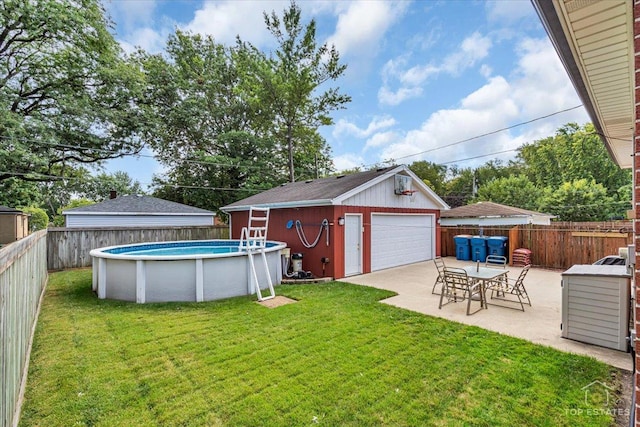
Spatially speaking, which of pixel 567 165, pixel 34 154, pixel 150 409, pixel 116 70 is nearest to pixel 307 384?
pixel 150 409

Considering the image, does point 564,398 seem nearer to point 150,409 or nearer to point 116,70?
point 150,409

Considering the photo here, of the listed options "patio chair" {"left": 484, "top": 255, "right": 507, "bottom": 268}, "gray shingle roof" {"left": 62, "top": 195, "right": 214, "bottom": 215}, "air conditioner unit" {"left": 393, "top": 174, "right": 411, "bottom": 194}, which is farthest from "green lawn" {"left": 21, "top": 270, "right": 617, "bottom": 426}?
"gray shingle roof" {"left": 62, "top": 195, "right": 214, "bottom": 215}

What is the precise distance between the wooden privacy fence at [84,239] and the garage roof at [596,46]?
569 inches

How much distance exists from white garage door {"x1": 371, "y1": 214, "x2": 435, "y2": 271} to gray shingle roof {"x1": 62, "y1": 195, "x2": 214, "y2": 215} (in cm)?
1108

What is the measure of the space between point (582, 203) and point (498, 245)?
16.9 meters

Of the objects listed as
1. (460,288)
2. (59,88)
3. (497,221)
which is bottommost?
(460,288)

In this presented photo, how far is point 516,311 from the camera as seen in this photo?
568 cm


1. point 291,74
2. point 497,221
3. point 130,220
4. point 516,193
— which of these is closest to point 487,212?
point 497,221

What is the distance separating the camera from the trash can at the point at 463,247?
1198 centimetres

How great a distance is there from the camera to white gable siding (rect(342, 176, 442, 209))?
9461mm

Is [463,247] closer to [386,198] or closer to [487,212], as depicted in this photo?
[487,212]

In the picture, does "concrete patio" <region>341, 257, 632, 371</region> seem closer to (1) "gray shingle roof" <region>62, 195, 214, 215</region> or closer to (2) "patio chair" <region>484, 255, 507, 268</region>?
(2) "patio chair" <region>484, 255, 507, 268</region>

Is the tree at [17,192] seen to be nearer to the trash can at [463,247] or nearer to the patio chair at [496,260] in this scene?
the patio chair at [496,260]

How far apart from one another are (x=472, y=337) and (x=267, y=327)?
3281 mm
